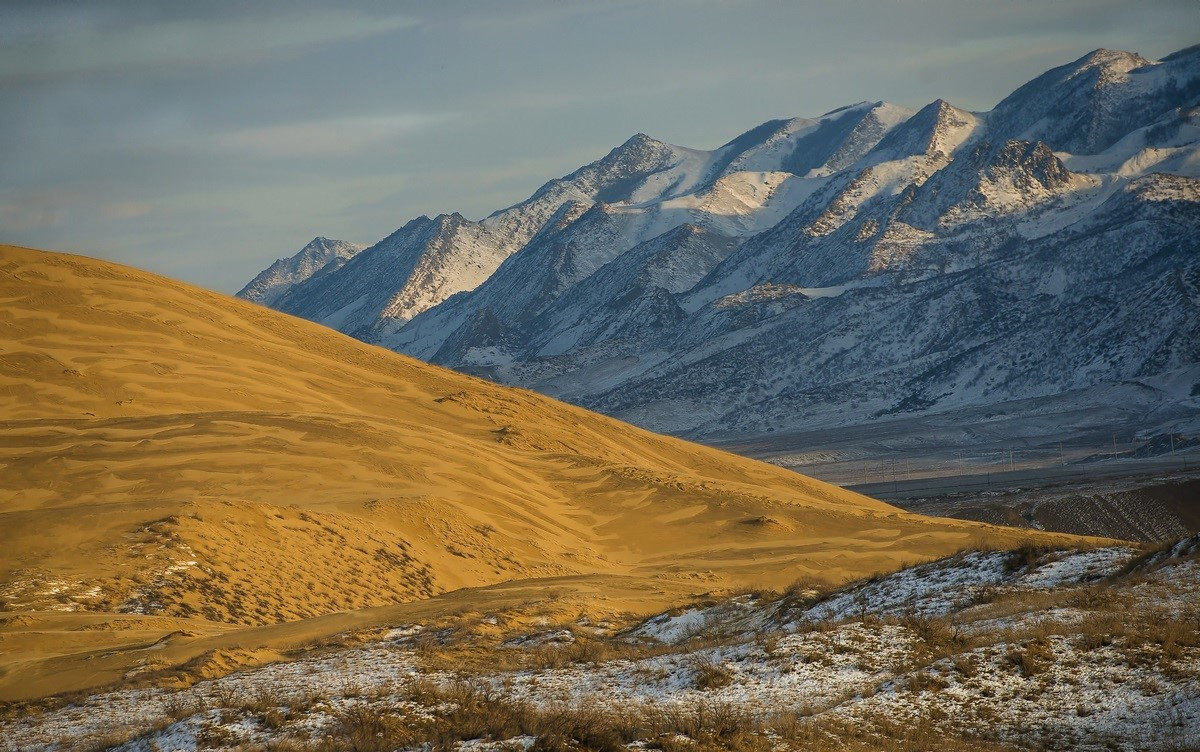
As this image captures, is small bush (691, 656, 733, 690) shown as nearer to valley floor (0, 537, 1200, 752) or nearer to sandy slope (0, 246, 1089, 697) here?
valley floor (0, 537, 1200, 752)

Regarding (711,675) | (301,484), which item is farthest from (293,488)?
(711,675)

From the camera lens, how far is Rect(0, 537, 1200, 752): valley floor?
1180 cm

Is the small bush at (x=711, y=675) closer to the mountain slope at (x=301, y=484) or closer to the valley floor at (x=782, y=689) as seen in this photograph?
the valley floor at (x=782, y=689)

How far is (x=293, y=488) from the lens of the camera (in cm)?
3528

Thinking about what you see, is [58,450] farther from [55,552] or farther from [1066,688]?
[1066,688]

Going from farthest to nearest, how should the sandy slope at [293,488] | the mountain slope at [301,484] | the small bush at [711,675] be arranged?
1. the mountain slope at [301,484]
2. the sandy slope at [293,488]
3. the small bush at [711,675]

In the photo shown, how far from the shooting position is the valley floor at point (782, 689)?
→ 11805mm

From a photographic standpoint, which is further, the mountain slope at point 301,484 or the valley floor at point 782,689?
the mountain slope at point 301,484

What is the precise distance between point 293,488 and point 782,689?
23.9m

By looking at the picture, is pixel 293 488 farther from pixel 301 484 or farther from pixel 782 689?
pixel 782 689

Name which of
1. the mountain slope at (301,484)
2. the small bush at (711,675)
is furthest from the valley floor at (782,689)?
the mountain slope at (301,484)

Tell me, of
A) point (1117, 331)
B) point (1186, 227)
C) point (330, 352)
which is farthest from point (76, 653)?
point (1186, 227)

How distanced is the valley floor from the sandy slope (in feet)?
15.9

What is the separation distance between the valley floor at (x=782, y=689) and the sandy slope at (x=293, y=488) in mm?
4840
